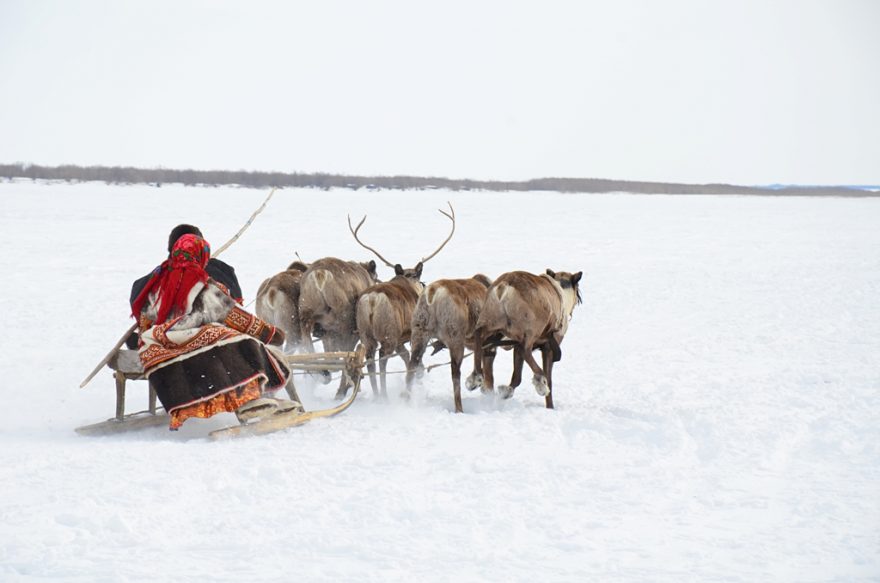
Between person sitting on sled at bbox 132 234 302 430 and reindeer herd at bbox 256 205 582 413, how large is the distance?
1.72 m

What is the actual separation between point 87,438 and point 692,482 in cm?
441

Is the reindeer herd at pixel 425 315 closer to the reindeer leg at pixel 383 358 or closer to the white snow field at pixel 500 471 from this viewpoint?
the reindeer leg at pixel 383 358

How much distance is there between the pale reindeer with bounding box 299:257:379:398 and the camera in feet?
30.6

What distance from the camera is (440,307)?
8523mm

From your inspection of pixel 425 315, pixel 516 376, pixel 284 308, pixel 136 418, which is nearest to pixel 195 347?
pixel 136 418

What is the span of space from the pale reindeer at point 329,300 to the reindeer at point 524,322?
1465 mm

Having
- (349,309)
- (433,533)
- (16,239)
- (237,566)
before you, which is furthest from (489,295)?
(16,239)

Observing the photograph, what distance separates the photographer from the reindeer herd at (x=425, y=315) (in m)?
8.45

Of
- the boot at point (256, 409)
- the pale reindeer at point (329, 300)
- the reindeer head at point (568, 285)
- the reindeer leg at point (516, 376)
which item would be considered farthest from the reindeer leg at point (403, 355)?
the boot at point (256, 409)

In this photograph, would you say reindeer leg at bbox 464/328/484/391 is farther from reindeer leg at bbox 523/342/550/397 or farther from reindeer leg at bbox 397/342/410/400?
reindeer leg at bbox 397/342/410/400

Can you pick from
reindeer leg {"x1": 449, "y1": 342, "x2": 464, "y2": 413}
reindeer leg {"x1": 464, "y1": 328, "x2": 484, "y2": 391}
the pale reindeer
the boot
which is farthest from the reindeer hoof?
the boot

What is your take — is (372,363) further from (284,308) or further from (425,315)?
(284,308)

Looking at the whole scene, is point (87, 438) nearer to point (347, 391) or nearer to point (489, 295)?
point (347, 391)

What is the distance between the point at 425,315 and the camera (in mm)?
8594
